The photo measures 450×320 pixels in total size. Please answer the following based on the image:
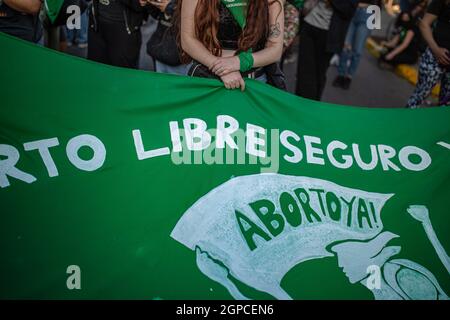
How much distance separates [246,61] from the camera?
10.3 feet

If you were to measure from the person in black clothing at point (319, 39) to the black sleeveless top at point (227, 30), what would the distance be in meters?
2.31

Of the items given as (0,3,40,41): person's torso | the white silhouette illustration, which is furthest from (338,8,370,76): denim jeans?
the white silhouette illustration

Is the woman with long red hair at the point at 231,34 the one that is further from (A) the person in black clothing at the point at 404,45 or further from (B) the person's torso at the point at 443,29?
(A) the person in black clothing at the point at 404,45

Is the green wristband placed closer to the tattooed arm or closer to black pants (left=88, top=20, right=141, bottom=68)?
the tattooed arm

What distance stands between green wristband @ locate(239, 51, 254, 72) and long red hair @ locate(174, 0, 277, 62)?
3.4 inches

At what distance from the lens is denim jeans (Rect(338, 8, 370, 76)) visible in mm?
7137

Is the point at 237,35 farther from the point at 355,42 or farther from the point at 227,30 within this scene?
the point at 355,42

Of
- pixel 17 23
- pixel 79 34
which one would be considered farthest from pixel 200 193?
pixel 79 34

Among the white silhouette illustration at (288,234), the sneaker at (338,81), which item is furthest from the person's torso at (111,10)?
the sneaker at (338,81)

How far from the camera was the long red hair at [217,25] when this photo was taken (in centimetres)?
315

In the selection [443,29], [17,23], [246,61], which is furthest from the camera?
[443,29]

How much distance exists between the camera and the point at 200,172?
279 centimetres

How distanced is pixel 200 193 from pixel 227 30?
1.05 metres

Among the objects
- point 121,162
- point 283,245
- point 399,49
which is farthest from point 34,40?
point 399,49
